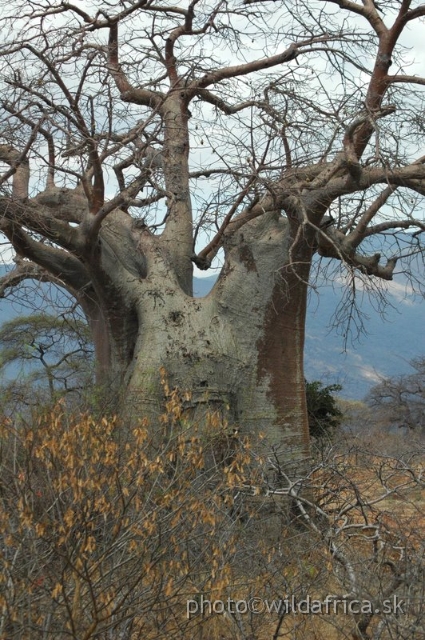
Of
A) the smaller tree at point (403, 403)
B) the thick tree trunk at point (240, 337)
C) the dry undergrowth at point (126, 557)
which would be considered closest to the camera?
the dry undergrowth at point (126, 557)

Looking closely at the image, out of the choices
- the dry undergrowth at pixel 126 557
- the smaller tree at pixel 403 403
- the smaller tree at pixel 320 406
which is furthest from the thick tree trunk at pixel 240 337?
the smaller tree at pixel 403 403

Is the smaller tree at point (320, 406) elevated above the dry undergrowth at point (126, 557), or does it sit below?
above

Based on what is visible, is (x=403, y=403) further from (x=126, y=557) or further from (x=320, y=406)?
(x=126, y=557)

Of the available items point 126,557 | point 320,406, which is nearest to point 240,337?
point 126,557

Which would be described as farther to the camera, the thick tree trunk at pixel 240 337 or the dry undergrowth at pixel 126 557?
the thick tree trunk at pixel 240 337

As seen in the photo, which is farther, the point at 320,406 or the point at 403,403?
the point at 403,403

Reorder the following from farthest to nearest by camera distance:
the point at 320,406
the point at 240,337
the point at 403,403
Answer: the point at 403,403, the point at 320,406, the point at 240,337

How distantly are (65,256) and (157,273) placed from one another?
0.84 meters

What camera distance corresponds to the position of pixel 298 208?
721 cm

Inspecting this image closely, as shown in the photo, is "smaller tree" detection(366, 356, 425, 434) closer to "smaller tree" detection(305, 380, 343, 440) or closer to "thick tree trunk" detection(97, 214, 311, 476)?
"smaller tree" detection(305, 380, 343, 440)

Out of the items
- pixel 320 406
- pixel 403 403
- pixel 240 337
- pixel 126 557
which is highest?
pixel 403 403

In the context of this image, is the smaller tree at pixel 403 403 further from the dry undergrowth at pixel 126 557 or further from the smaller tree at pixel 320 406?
the dry undergrowth at pixel 126 557

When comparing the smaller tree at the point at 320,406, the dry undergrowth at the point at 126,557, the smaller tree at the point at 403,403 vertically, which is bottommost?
the dry undergrowth at the point at 126,557

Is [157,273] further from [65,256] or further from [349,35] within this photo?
[349,35]
